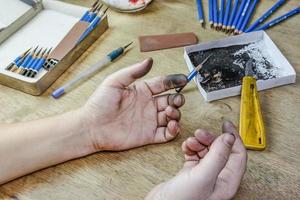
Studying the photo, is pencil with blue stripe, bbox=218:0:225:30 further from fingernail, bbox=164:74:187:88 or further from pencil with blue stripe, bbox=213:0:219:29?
fingernail, bbox=164:74:187:88

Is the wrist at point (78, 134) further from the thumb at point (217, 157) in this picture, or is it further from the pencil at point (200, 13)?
the pencil at point (200, 13)

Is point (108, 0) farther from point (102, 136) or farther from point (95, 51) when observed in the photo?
point (102, 136)

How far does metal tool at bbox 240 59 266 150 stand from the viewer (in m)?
0.64

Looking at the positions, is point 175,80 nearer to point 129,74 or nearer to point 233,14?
point 129,74

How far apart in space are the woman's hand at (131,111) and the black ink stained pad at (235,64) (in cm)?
8

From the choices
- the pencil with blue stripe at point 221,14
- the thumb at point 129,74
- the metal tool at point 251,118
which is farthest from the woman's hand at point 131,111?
the pencil with blue stripe at point 221,14

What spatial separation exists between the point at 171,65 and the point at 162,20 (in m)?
0.17

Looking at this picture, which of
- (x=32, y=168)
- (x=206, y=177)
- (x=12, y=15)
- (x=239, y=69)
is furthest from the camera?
(x=12, y=15)

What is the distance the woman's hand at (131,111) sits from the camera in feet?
2.14

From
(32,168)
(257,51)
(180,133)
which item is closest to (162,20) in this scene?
(257,51)

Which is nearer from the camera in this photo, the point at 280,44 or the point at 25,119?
the point at 25,119

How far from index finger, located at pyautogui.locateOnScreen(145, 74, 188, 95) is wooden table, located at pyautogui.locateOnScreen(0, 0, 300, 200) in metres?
0.05

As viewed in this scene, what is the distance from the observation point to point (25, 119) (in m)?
0.71

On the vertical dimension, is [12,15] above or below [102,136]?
above
